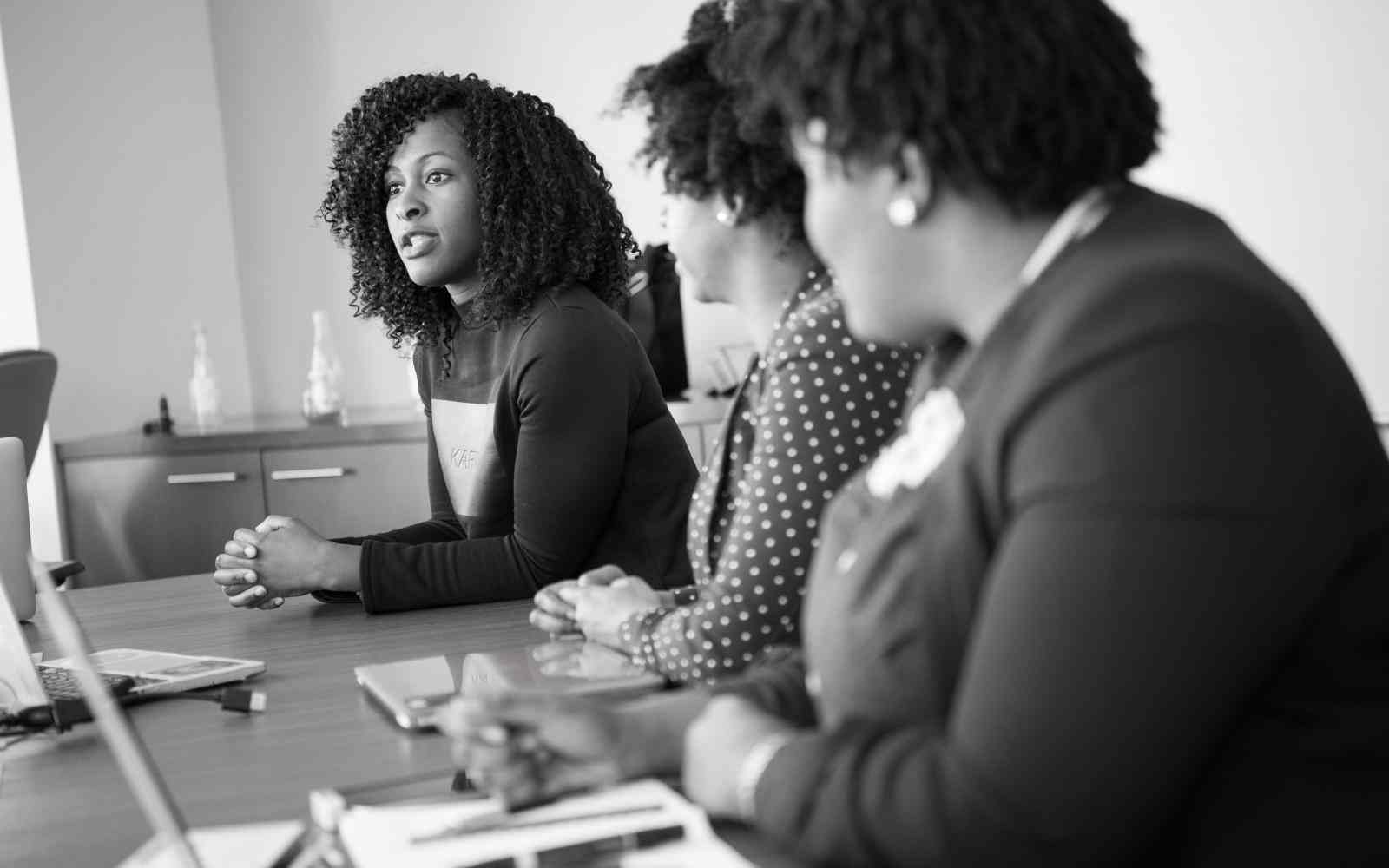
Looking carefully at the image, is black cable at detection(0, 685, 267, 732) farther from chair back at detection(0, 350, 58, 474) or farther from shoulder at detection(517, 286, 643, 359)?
chair back at detection(0, 350, 58, 474)

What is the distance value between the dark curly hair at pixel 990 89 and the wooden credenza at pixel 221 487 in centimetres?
297

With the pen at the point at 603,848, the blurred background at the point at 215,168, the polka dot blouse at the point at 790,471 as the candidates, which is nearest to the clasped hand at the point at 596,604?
the polka dot blouse at the point at 790,471

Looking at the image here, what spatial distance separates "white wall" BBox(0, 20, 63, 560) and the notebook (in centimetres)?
293

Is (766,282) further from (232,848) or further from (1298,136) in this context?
(1298,136)

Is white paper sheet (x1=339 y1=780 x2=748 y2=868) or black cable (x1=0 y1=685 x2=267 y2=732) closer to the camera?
white paper sheet (x1=339 y1=780 x2=748 y2=868)

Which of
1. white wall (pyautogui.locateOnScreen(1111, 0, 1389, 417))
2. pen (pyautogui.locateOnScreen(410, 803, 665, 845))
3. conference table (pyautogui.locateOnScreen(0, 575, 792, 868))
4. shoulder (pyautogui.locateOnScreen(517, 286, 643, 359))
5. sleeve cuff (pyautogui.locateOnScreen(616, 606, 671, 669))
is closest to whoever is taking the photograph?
pen (pyautogui.locateOnScreen(410, 803, 665, 845))

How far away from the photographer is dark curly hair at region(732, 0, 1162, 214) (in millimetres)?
823

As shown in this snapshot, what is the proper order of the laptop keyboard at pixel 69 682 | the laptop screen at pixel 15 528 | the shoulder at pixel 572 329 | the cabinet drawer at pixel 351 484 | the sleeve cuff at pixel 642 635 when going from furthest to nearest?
the cabinet drawer at pixel 351 484, the shoulder at pixel 572 329, the laptop screen at pixel 15 528, the laptop keyboard at pixel 69 682, the sleeve cuff at pixel 642 635

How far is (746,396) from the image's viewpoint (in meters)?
1.44

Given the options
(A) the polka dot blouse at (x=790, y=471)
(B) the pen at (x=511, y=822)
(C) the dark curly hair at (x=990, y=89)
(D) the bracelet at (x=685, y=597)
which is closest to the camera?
(C) the dark curly hair at (x=990, y=89)

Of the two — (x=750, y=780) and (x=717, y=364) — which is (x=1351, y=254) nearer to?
(x=717, y=364)

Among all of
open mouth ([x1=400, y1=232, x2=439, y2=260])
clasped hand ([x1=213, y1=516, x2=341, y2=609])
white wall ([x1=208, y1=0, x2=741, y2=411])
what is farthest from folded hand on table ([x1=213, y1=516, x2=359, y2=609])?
white wall ([x1=208, y1=0, x2=741, y2=411])

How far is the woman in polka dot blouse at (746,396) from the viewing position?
125 centimetres

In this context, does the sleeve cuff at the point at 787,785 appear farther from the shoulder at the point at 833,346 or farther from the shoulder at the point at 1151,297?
the shoulder at the point at 833,346
